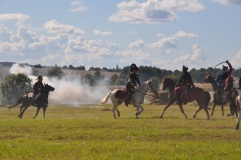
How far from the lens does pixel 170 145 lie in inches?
757

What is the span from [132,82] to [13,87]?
91949 mm

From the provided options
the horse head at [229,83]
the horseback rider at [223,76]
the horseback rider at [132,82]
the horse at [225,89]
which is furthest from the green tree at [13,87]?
the horse head at [229,83]

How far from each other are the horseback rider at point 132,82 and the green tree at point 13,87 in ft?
290

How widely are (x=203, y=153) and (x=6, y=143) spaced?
7.82 m

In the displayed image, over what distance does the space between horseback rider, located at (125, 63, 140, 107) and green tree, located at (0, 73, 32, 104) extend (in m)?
88.5

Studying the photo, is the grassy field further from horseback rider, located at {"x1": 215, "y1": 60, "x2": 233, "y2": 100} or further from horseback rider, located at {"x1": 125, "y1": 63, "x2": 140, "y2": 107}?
horseback rider, located at {"x1": 215, "y1": 60, "x2": 233, "y2": 100}

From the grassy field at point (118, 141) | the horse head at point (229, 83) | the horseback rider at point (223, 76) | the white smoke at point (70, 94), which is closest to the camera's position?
the grassy field at point (118, 141)

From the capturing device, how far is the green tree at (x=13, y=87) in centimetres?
12144

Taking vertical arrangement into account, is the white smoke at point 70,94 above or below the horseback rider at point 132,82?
below

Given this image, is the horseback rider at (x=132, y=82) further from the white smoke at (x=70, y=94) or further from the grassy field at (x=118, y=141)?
the white smoke at (x=70, y=94)

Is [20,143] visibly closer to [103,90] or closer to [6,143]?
[6,143]

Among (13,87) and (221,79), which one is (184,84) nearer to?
(221,79)

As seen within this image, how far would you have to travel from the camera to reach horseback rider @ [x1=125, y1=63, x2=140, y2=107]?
34294 mm

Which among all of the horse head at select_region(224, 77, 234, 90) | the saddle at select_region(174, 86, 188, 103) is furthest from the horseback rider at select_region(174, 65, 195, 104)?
the horse head at select_region(224, 77, 234, 90)
